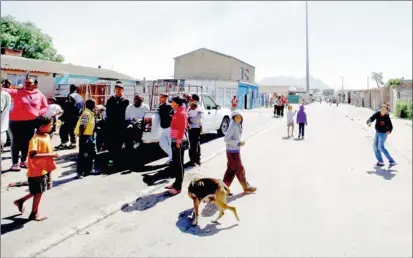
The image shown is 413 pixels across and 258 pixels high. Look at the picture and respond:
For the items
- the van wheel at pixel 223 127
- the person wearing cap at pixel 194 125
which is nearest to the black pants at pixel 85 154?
the person wearing cap at pixel 194 125

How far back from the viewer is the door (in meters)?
11.9

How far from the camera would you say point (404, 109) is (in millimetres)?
23156

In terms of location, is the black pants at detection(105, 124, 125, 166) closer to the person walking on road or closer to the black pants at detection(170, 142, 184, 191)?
the black pants at detection(170, 142, 184, 191)

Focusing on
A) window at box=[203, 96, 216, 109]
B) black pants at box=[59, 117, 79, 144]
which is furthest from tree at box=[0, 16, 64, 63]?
window at box=[203, 96, 216, 109]

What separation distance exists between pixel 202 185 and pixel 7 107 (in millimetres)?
4442

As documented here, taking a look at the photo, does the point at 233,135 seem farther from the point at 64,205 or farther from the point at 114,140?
the point at 114,140

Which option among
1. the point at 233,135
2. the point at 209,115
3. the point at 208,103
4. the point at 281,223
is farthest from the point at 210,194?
the point at 208,103

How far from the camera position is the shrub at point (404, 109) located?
22.3 meters

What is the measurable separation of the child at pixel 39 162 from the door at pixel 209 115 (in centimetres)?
742

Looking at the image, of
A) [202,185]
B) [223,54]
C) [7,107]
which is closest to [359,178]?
[202,185]

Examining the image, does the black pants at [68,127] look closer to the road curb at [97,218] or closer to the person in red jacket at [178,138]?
the road curb at [97,218]

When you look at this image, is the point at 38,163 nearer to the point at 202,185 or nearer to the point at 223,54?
the point at 202,185

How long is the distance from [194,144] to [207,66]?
3394 cm

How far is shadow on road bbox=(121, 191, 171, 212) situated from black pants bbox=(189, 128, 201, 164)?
2206 millimetres
